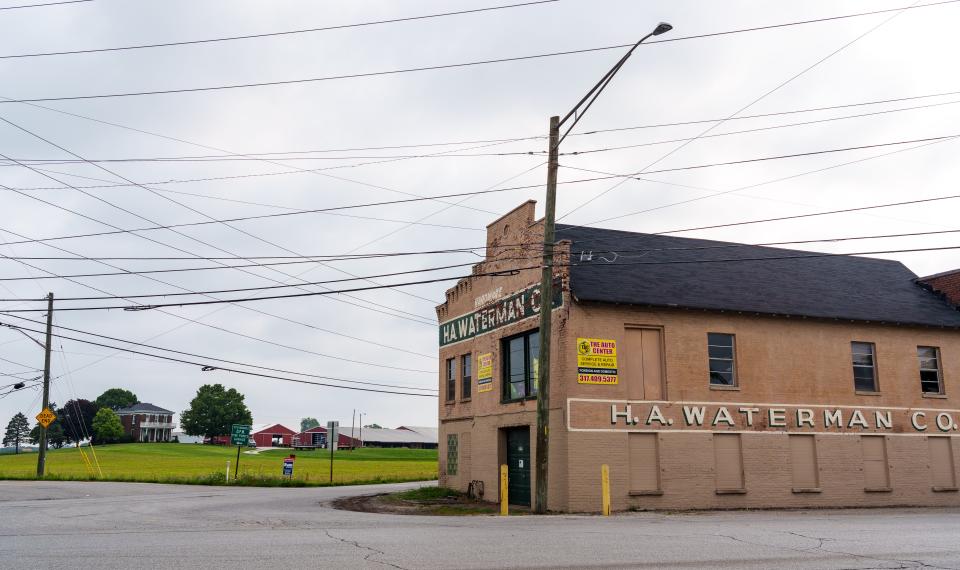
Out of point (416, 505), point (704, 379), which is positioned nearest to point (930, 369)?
point (704, 379)

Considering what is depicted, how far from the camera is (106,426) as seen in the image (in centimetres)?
14250

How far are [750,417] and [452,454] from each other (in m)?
11.5

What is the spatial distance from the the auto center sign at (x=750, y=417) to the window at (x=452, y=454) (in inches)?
340

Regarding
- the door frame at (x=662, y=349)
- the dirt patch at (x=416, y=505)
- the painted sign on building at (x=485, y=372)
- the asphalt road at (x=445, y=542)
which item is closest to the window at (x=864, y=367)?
the door frame at (x=662, y=349)

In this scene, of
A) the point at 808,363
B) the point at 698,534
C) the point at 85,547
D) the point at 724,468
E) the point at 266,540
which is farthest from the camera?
the point at 808,363

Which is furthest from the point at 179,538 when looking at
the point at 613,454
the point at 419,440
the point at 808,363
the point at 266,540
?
the point at 419,440

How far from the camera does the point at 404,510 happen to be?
24438 mm

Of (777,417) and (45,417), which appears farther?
(45,417)

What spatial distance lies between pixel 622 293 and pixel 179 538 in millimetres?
15232

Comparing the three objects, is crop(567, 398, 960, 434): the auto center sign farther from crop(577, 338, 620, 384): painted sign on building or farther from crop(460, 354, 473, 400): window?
crop(460, 354, 473, 400): window

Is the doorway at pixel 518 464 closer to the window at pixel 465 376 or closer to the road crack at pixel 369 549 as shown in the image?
the window at pixel 465 376

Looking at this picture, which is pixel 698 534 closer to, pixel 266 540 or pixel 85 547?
pixel 266 540

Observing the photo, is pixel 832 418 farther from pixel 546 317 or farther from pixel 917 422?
pixel 546 317

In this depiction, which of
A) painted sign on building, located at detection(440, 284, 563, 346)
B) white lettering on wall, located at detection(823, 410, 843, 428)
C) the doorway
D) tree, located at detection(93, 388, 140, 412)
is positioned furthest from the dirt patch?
tree, located at detection(93, 388, 140, 412)
